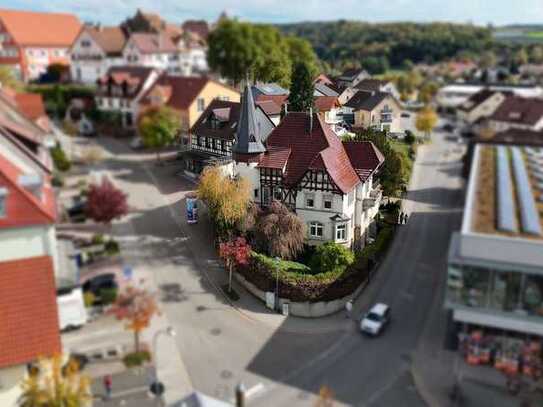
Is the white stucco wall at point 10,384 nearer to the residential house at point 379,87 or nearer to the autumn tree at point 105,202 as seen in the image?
the autumn tree at point 105,202

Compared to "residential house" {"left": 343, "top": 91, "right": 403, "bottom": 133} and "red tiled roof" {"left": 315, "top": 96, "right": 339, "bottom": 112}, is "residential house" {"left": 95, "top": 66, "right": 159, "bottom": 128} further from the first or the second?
"red tiled roof" {"left": 315, "top": 96, "right": 339, "bottom": 112}

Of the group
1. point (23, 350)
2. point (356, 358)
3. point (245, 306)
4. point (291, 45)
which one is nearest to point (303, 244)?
point (245, 306)

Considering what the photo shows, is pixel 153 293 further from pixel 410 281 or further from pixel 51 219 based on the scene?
pixel 410 281

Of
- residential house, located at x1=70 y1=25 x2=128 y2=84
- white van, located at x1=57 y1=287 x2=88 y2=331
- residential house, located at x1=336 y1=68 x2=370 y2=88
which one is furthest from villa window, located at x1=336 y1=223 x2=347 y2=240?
white van, located at x1=57 y1=287 x2=88 y2=331

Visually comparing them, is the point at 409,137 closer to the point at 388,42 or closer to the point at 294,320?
the point at 388,42

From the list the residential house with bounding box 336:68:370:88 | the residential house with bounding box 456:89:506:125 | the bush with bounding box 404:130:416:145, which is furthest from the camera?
the residential house with bounding box 336:68:370:88

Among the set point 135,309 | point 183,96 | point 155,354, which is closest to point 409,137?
point 183,96
